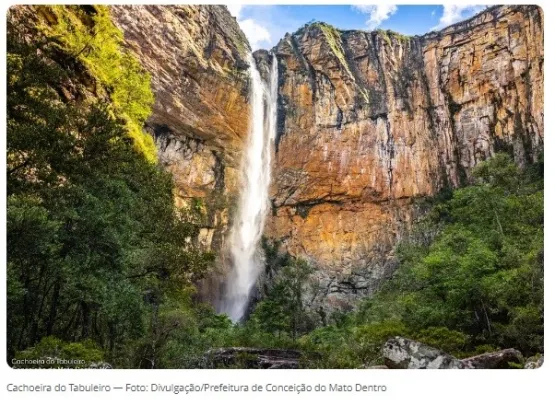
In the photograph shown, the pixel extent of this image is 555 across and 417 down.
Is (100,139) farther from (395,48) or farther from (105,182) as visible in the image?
(395,48)

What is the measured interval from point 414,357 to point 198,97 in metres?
27.4

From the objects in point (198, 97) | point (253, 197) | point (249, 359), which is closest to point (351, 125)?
point (253, 197)

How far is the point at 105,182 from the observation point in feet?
36.6

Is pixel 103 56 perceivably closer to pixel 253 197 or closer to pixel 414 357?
pixel 414 357

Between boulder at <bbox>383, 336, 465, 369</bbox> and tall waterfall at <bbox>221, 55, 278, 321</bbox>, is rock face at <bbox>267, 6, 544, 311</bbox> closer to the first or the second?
tall waterfall at <bbox>221, 55, 278, 321</bbox>

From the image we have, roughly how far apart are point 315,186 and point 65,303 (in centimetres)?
2759

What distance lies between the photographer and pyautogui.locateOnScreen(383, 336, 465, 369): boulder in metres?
8.63

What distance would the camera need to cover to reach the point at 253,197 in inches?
1505

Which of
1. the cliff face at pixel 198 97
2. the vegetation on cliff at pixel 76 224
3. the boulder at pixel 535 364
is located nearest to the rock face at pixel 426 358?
the boulder at pixel 535 364

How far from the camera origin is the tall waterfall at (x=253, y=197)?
36.1 m

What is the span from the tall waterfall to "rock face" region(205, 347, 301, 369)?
21373 mm

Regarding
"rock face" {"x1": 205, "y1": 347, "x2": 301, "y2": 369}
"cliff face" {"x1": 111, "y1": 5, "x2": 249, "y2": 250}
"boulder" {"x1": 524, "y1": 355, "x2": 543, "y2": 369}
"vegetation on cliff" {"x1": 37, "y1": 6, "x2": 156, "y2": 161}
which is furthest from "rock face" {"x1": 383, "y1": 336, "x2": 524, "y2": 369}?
"cliff face" {"x1": 111, "y1": 5, "x2": 249, "y2": 250}

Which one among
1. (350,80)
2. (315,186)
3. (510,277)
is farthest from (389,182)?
(510,277)
